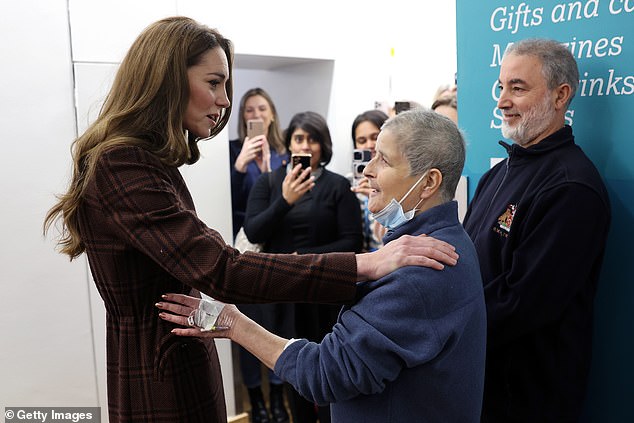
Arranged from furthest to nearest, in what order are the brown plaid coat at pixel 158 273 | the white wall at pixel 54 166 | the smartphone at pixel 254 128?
the smartphone at pixel 254 128 → the white wall at pixel 54 166 → the brown plaid coat at pixel 158 273

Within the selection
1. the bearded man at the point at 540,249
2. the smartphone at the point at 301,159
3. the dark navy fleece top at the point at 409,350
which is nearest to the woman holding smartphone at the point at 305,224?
the smartphone at the point at 301,159

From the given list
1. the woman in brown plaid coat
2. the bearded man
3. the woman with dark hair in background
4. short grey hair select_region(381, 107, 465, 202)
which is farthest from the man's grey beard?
the woman with dark hair in background

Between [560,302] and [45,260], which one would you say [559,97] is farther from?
[45,260]

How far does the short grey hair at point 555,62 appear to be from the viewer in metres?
2.12

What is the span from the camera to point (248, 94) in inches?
165

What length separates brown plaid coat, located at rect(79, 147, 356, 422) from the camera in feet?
4.73

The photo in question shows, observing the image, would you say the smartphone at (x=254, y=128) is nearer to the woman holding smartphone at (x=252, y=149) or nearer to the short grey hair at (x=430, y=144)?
the woman holding smartphone at (x=252, y=149)

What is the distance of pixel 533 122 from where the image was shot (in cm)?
215

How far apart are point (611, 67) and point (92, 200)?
1684 mm

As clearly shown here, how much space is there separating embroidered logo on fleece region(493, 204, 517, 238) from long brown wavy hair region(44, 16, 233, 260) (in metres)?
1.12

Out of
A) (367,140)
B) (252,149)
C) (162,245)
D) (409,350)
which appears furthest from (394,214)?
(252,149)

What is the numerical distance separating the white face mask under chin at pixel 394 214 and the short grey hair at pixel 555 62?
2.97 feet

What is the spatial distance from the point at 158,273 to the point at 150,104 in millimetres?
412

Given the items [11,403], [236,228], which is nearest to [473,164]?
[236,228]
